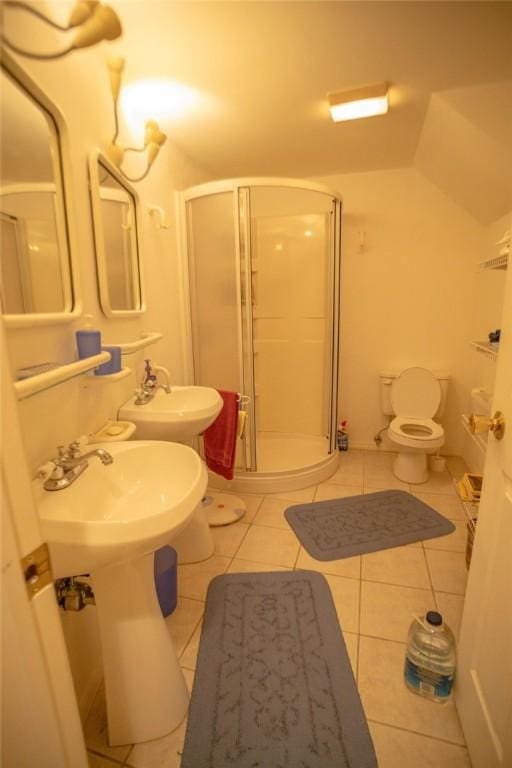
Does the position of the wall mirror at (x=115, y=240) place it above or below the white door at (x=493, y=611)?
above

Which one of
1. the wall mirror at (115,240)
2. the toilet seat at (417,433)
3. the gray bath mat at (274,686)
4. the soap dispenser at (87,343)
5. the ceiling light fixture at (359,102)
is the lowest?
the gray bath mat at (274,686)

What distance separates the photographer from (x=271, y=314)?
3.11 m

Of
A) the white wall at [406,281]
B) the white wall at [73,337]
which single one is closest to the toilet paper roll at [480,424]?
the white wall at [73,337]

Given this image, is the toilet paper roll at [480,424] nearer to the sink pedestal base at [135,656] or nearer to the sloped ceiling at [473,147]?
the sink pedestal base at [135,656]

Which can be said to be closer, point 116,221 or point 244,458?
point 116,221

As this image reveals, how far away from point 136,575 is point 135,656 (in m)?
0.27

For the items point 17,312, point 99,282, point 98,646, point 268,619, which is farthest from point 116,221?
point 268,619

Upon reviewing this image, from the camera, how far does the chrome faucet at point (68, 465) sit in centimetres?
97

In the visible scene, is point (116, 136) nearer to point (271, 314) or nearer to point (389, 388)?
point (271, 314)

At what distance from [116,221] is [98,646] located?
5.71 feet

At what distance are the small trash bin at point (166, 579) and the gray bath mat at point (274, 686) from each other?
17cm

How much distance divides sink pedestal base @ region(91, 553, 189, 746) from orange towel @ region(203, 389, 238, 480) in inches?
40.0

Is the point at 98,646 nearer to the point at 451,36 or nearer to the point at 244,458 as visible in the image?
the point at 244,458

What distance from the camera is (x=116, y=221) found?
157cm
